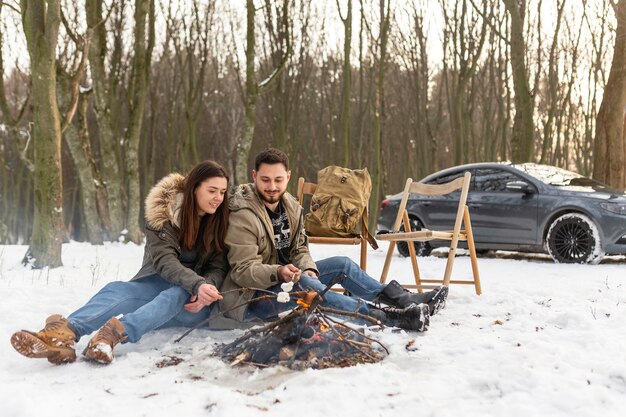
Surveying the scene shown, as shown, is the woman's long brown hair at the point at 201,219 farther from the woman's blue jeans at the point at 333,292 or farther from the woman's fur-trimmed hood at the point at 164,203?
the woman's blue jeans at the point at 333,292

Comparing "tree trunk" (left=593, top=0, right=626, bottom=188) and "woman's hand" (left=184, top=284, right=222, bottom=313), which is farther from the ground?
"tree trunk" (left=593, top=0, right=626, bottom=188)

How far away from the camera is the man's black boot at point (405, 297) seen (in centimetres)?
471

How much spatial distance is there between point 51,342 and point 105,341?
0.29 meters

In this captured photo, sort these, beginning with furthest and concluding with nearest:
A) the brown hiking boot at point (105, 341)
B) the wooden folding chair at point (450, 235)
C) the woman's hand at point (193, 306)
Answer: the wooden folding chair at point (450, 235) → the woman's hand at point (193, 306) → the brown hiking boot at point (105, 341)

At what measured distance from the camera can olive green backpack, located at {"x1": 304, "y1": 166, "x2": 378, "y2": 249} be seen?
614 centimetres

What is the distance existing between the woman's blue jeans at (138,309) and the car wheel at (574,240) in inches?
246

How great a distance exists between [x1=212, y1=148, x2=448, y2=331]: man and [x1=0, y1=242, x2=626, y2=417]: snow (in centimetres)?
20

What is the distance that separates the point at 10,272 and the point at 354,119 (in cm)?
2422

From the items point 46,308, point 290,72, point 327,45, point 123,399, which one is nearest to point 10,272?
point 46,308

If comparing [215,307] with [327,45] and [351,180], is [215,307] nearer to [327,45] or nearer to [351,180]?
[351,180]

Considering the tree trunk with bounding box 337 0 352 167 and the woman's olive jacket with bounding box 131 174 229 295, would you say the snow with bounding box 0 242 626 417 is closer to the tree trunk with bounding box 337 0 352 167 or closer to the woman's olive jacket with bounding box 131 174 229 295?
the woman's olive jacket with bounding box 131 174 229 295

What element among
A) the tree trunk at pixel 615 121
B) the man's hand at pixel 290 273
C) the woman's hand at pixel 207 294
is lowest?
the woman's hand at pixel 207 294

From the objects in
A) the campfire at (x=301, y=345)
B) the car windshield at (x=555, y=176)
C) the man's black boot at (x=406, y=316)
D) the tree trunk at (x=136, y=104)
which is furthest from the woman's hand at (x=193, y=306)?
the tree trunk at (x=136, y=104)

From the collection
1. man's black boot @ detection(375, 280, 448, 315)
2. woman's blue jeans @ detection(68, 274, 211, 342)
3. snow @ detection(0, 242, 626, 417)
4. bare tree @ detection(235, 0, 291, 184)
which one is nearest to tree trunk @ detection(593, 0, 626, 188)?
bare tree @ detection(235, 0, 291, 184)
